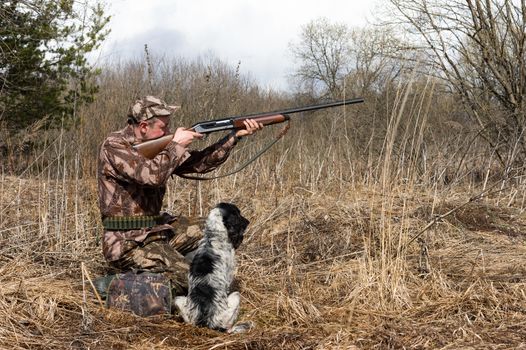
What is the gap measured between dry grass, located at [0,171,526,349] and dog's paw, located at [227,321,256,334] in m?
0.06

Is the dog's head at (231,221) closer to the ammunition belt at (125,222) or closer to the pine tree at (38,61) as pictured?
the ammunition belt at (125,222)

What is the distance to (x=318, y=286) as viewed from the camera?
434cm

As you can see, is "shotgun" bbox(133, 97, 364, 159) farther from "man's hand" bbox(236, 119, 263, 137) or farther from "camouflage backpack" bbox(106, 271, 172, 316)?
"camouflage backpack" bbox(106, 271, 172, 316)

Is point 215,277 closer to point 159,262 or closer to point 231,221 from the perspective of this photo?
point 231,221

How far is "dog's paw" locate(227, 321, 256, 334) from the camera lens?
351 cm

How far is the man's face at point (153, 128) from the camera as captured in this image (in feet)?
13.6

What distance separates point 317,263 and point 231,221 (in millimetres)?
1399

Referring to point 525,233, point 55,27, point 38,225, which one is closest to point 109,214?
point 38,225

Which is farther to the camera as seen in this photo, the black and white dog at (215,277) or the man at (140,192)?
the man at (140,192)

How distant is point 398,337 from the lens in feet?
10.6

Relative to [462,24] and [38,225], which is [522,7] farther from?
[38,225]

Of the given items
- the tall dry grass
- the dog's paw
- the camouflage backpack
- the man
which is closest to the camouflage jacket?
the man

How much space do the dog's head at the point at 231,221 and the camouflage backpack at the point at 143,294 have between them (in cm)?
53

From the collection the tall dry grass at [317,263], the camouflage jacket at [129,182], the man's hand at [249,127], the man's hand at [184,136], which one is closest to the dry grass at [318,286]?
the tall dry grass at [317,263]
